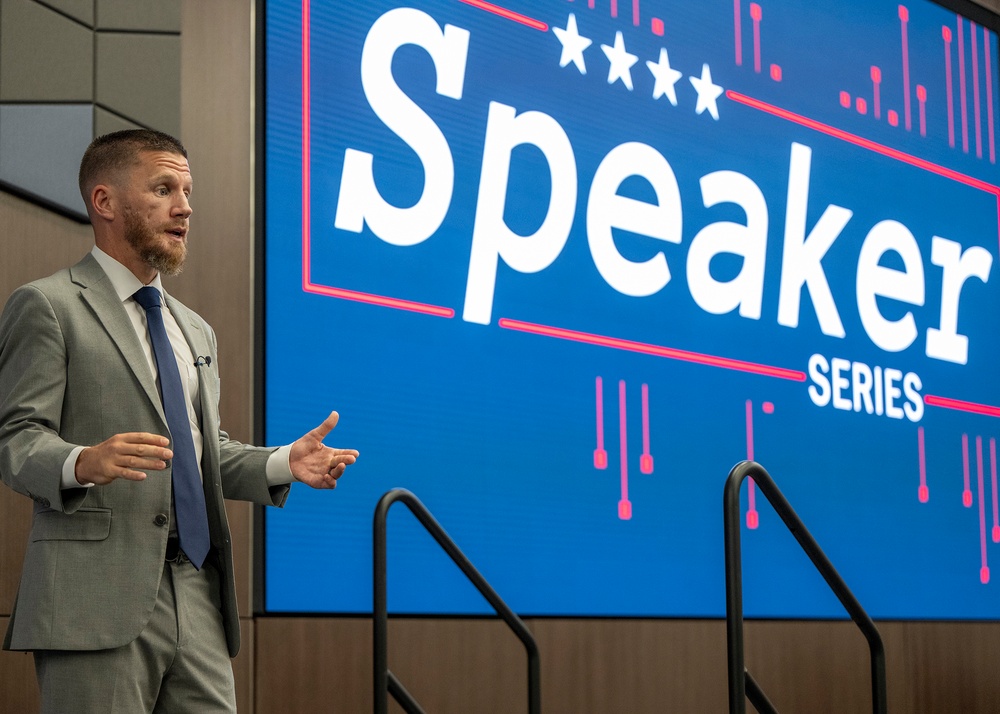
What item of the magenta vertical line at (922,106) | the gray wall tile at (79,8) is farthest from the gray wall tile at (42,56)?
the magenta vertical line at (922,106)

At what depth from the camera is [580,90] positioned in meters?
4.50

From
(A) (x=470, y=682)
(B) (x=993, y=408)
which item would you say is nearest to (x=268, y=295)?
(A) (x=470, y=682)

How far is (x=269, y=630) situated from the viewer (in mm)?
3521

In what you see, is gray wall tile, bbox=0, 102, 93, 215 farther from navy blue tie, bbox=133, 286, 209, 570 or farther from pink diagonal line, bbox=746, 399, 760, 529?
pink diagonal line, bbox=746, 399, 760, 529

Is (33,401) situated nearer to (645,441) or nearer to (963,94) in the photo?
(645,441)

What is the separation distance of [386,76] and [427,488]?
4.14ft

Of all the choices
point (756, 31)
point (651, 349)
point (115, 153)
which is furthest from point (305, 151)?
point (756, 31)

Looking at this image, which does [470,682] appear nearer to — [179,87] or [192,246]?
[192,246]

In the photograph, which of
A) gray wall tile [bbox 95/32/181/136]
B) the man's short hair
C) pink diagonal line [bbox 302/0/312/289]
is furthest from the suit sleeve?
pink diagonal line [bbox 302/0/312/289]

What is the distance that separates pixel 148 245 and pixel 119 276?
2.9 inches

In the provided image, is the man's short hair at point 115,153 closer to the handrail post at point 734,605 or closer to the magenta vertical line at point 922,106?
the handrail post at point 734,605

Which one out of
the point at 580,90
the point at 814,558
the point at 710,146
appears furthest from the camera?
the point at 710,146

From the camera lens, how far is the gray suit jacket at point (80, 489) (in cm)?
188

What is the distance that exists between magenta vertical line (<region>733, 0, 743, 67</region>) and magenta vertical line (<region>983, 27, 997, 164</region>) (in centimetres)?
177
